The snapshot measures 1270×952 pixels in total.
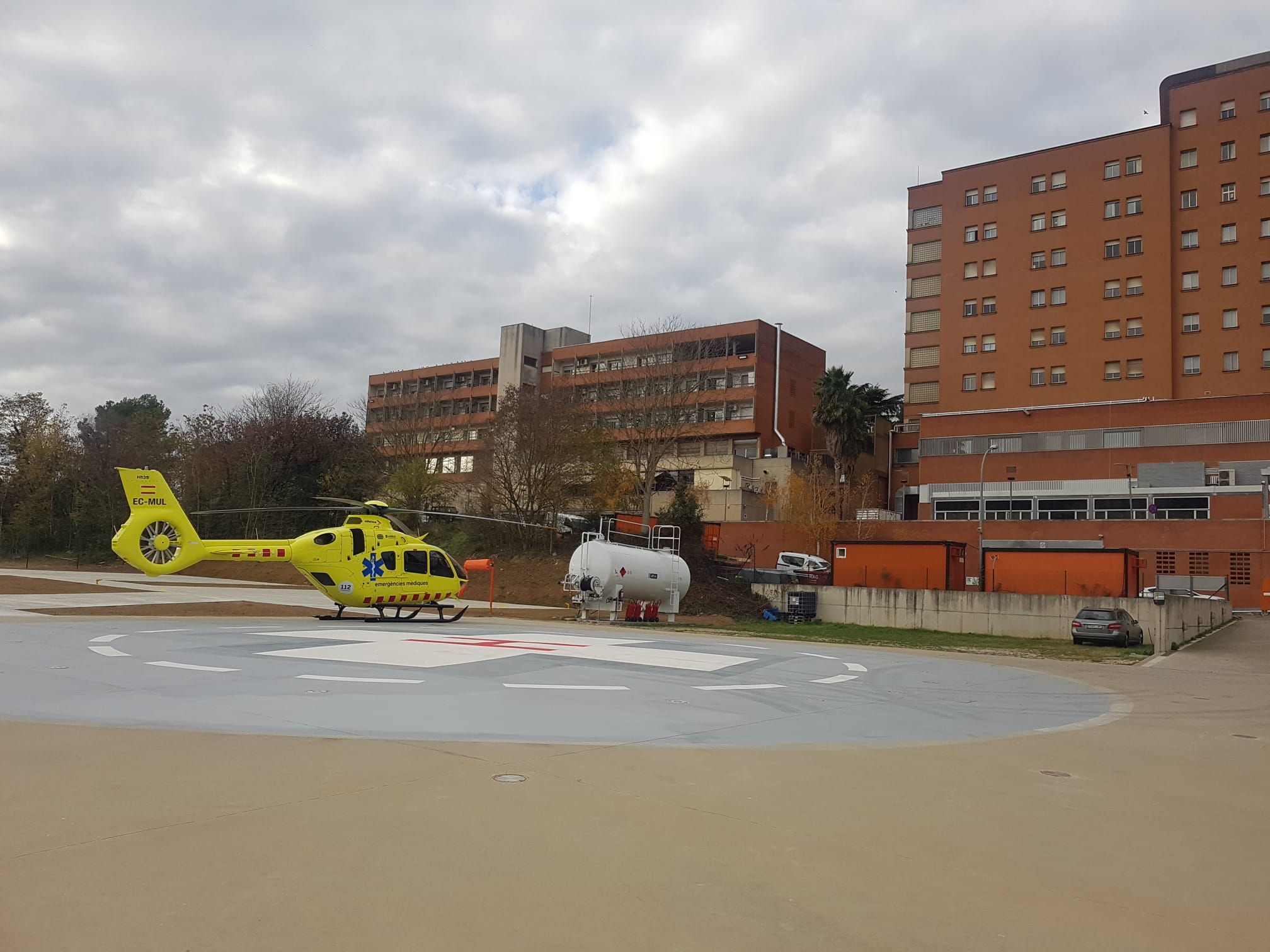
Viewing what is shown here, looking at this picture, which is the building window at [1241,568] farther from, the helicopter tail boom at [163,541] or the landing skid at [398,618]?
the helicopter tail boom at [163,541]

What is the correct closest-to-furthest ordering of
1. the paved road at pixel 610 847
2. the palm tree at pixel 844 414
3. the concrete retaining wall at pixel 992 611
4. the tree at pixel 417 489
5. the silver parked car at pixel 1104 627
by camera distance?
the paved road at pixel 610 847
the silver parked car at pixel 1104 627
the concrete retaining wall at pixel 992 611
the tree at pixel 417 489
the palm tree at pixel 844 414

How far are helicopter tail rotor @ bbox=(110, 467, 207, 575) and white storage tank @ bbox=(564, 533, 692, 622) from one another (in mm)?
12830

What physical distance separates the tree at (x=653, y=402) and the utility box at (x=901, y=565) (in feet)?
37.4

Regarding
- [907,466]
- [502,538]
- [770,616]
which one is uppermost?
[907,466]

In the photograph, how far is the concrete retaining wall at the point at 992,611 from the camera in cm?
3281

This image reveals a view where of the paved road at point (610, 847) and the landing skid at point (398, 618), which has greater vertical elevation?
the paved road at point (610, 847)

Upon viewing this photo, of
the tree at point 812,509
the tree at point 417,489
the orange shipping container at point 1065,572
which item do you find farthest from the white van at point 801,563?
the tree at point 417,489

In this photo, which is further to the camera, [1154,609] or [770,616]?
[770,616]

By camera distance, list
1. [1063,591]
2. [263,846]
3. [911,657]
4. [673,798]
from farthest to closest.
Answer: [1063,591] < [911,657] < [673,798] < [263,846]

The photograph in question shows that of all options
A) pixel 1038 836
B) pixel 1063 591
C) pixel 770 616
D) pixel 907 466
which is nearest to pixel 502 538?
pixel 770 616

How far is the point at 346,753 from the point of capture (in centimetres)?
803

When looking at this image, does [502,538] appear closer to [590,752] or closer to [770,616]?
[770,616]

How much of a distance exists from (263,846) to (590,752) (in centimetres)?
367

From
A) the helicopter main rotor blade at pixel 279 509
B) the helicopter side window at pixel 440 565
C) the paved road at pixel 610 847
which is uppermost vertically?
the helicopter main rotor blade at pixel 279 509
